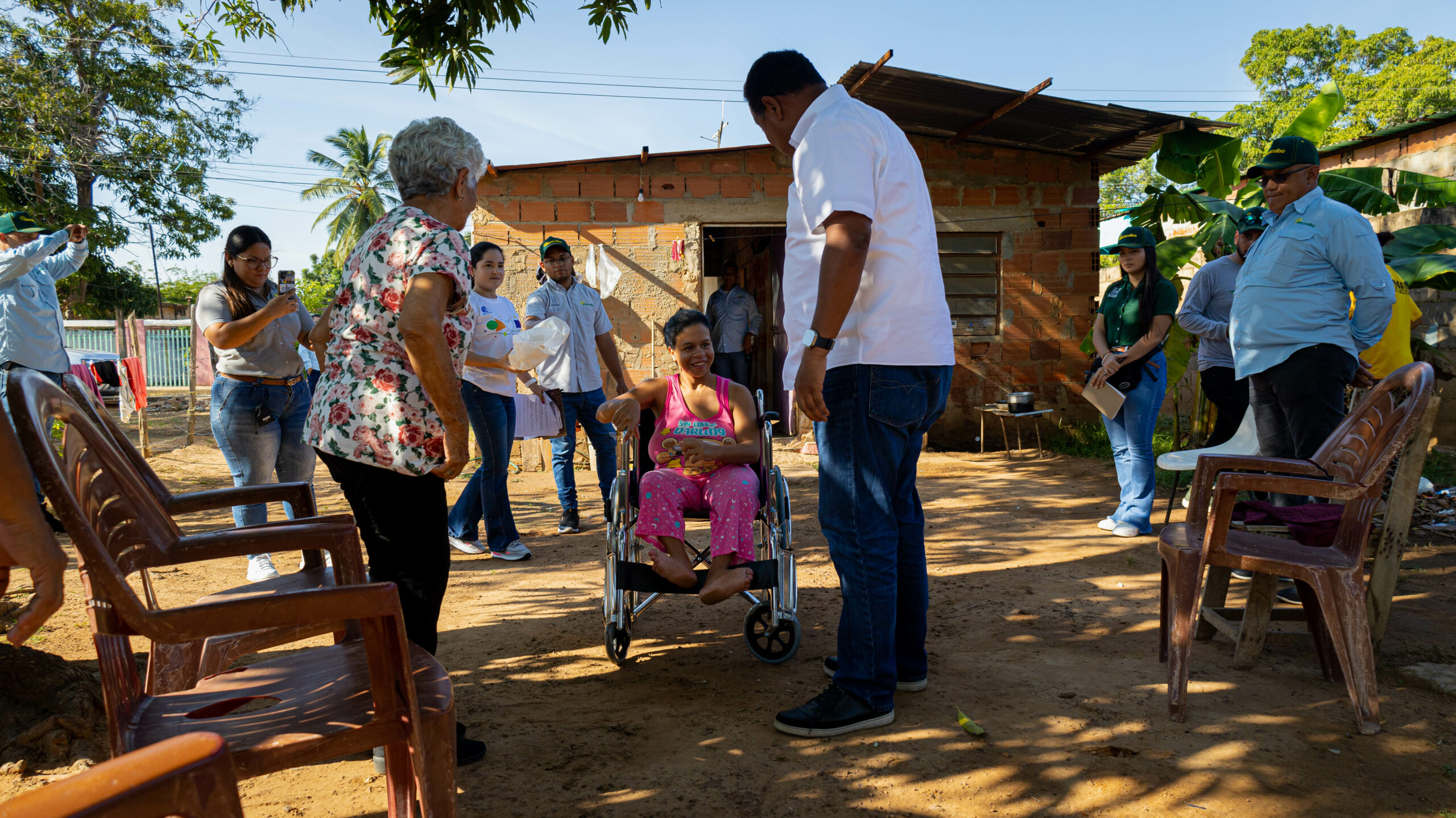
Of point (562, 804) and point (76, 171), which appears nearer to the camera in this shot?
point (562, 804)

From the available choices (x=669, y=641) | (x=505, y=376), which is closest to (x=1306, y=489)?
(x=669, y=641)

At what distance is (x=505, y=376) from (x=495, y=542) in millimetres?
1065

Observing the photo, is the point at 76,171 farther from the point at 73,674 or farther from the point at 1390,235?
the point at 1390,235

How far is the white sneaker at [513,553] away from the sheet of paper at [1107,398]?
3.86 metres

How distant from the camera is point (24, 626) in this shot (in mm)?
1230

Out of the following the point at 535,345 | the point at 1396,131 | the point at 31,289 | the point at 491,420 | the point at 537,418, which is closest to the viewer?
the point at 535,345

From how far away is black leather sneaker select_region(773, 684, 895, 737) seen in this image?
9.02 feet

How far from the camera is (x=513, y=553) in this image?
17.5 ft

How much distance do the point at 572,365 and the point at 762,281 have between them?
7.84 m

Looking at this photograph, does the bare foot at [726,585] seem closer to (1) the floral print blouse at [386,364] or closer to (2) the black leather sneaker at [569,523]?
(1) the floral print blouse at [386,364]

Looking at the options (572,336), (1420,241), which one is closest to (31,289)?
(572,336)

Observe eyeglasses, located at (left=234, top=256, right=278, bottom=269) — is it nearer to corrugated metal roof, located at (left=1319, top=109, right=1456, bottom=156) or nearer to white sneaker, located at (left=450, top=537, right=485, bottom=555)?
white sneaker, located at (left=450, top=537, right=485, bottom=555)

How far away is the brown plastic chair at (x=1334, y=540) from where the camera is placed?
2.70 metres

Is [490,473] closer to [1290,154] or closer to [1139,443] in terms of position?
[1139,443]
